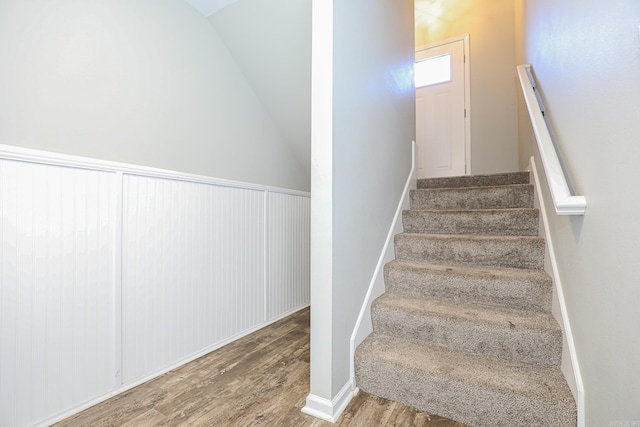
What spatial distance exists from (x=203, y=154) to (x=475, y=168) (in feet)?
9.99

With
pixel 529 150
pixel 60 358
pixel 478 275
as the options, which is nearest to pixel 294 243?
pixel 478 275

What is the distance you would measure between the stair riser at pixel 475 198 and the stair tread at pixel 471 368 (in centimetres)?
126

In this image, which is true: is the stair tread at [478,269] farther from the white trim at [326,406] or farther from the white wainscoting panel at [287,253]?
the white wainscoting panel at [287,253]

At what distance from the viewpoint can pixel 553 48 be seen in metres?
1.52

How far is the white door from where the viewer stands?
11.4ft

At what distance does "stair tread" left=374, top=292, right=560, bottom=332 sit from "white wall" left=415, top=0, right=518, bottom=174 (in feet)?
7.47

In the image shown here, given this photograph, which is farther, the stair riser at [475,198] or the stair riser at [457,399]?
the stair riser at [475,198]

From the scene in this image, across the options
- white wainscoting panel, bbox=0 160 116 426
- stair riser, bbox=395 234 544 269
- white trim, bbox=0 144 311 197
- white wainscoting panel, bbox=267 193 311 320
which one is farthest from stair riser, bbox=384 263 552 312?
white wainscoting panel, bbox=0 160 116 426

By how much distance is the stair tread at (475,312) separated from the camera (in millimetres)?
1396

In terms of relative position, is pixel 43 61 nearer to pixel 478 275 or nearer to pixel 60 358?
pixel 60 358

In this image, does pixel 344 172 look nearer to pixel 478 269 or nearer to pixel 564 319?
pixel 478 269

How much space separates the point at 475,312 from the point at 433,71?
10.7 ft

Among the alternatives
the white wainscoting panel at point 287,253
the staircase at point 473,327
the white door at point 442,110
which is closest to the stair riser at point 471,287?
the staircase at point 473,327

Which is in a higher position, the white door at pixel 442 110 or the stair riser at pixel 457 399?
the white door at pixel 442 110
